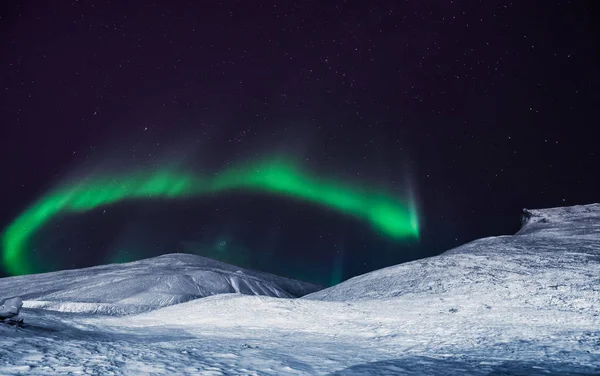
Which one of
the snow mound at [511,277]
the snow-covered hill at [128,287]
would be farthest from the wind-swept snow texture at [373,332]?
the snow-covered hill at [128,287]

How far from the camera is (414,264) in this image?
25.6ft

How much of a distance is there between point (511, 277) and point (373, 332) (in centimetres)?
334

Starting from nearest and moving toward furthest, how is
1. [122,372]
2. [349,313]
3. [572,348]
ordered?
1. [122,372]
2. [572,348]
3. [349,313]

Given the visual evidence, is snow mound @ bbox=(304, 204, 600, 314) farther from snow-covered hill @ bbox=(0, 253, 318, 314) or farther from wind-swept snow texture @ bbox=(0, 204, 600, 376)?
snow-covered hill @ bbox=(0, 253, 318, 314)

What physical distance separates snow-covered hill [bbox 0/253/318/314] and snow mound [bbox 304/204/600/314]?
15.4ft

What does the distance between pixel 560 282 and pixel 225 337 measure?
14.8 ft

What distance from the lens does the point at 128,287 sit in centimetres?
1103

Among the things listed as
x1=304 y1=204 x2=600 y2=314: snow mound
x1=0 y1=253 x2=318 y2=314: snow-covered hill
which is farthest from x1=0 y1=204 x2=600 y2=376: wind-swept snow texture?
x1=0 y1=253 x2=318 y2=314: snow-covered hill

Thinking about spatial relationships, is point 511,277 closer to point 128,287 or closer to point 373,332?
point 373,332

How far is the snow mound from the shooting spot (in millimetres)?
4883

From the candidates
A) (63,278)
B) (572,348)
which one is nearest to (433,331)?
(572,348)

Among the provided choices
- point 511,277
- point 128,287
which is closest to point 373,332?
point 511,277

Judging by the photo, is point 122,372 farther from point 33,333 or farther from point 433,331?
point 433,331

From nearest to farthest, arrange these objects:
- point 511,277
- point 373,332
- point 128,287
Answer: point 373,332 → point 511,277 → point 128,287
